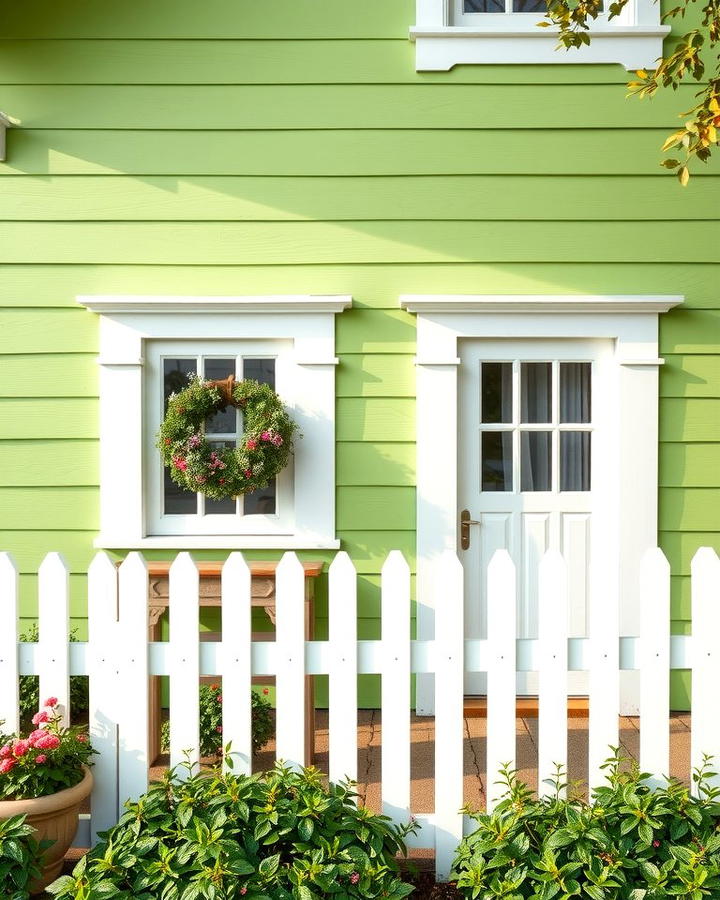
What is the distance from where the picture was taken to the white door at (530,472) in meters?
4.79

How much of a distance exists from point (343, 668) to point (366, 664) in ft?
0.25

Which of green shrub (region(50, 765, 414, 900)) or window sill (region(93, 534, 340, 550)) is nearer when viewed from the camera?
green shrub (region(50, 765, 414, 900))

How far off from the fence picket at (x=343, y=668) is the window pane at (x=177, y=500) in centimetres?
220

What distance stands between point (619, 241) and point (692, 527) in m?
1.58

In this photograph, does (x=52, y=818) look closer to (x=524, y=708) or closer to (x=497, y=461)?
(x=524, y=708)

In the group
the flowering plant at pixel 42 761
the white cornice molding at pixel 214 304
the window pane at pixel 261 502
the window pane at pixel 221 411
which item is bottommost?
the flowering plant at pixel 42 761

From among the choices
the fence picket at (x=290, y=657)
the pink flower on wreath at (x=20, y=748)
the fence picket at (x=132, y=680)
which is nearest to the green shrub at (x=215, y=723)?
the fence picket at (x=132, y=680)

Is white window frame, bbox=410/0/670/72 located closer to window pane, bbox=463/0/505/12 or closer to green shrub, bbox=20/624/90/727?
window pane, bbox=463/0/505/12

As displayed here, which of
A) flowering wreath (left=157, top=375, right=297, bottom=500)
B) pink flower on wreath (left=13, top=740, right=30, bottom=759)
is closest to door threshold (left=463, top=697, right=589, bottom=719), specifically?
flowering wreath (left=157, top=375, right=297, bottom=500)

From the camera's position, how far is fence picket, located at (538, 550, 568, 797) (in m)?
2.71

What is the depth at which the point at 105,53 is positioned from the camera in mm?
4582

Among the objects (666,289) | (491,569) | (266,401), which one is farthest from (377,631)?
(666,289)

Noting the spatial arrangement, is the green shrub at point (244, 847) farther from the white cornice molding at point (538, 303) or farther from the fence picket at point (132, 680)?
the white cornice molding at point (538, 303)

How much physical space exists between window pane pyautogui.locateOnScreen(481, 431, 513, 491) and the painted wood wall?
446 mm
